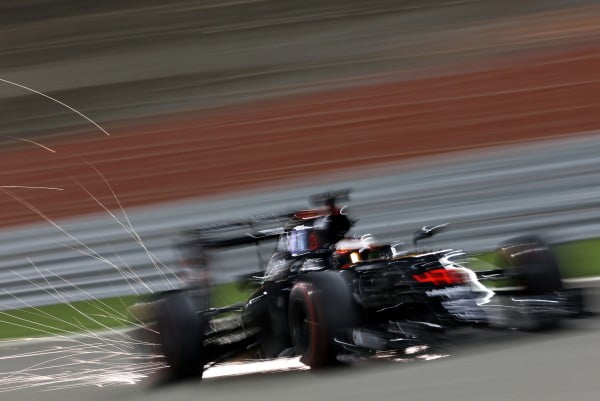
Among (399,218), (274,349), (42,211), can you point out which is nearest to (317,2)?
(42,211)

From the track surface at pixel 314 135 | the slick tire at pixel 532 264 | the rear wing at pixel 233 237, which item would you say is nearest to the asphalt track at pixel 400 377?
the slick tire at pixel 532 264

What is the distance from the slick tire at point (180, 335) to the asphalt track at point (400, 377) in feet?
0.36

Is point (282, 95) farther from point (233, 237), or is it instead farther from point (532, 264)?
point (532, 264)

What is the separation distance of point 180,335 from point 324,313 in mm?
1247

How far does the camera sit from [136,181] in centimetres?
1429

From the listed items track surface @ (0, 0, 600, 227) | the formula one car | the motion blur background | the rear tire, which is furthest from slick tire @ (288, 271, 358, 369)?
track surface @ (0, 0, 600, 227)

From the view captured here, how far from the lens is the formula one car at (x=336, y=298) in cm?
586

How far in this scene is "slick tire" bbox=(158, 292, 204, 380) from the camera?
21.9 ft

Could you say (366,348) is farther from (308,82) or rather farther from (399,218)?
(308,82)

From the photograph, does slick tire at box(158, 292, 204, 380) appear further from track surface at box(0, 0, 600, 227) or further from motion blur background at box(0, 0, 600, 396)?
track surface at box(0, 0, 600, 227)

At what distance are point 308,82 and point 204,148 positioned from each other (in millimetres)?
2016

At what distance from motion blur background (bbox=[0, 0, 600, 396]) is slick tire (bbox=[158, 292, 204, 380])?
300cm

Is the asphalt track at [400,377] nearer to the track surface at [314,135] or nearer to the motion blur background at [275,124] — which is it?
the motion blur background at [275,124]

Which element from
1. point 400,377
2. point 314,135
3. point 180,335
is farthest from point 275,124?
point 400,377
